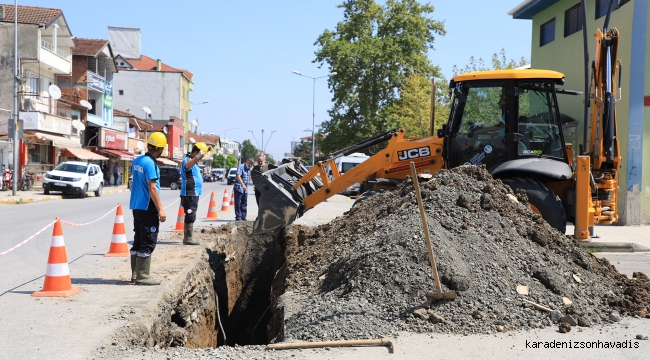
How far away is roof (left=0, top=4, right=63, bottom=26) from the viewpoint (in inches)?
1476

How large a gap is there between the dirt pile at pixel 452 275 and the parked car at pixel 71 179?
71.6 ft

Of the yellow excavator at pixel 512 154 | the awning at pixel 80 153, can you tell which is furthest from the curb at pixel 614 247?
the awning at pixel 80 153

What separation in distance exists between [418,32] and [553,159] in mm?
38705

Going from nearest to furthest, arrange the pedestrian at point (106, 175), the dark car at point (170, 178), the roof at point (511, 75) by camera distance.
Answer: the roof at point (511, 75)
the dark car at point (170, 178)
the pedestrian at point (106, 175)

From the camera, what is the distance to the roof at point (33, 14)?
37500 mm

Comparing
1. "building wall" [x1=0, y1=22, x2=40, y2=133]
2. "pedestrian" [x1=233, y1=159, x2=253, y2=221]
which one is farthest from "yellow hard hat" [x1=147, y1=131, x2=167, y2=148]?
"building wall" [x1=0, y1=22, x2=40, y2=133]

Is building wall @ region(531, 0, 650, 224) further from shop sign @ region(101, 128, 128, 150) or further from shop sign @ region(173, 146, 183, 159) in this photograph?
shop sign @ region(173, 146, 183, 159)

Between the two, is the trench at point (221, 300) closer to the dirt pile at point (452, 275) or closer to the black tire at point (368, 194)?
the dirt pile at point (452, 275)

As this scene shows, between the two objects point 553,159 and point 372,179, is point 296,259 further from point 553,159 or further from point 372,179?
point 553,159

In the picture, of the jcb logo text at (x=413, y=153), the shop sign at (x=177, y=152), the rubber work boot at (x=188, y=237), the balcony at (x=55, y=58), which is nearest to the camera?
the jcb logo text at (x=413, y=153)

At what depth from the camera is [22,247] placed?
10859 millimetres

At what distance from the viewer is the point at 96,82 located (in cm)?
4781

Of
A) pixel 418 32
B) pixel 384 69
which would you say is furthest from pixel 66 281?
pixel 418 32

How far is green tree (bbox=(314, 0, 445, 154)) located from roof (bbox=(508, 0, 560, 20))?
18103 mm
